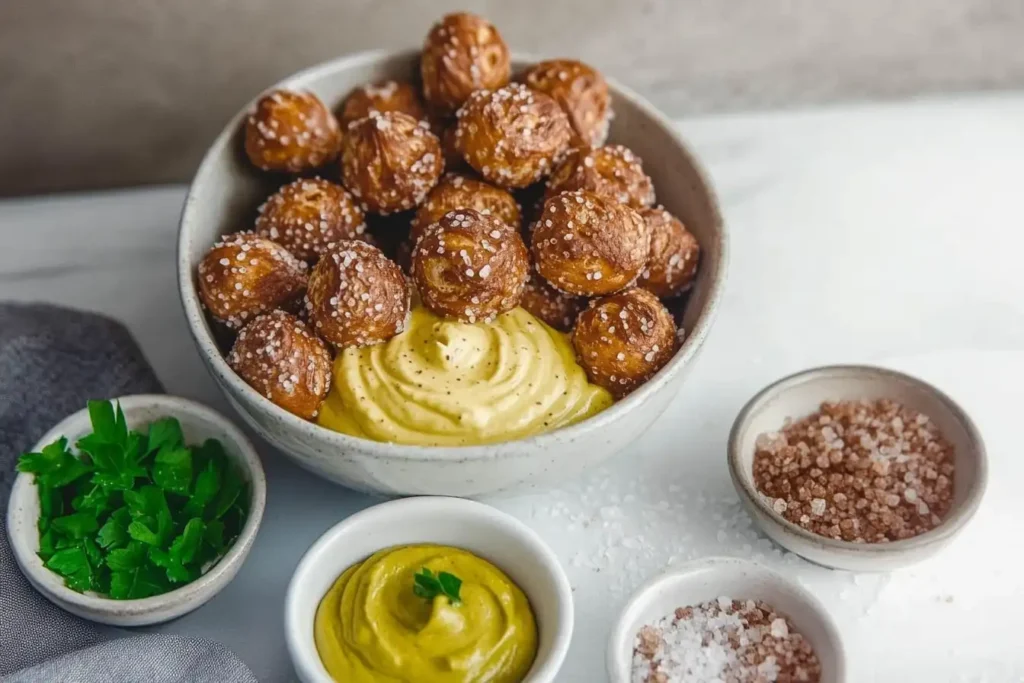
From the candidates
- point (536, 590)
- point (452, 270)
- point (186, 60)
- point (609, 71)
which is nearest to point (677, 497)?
point (536, 590)

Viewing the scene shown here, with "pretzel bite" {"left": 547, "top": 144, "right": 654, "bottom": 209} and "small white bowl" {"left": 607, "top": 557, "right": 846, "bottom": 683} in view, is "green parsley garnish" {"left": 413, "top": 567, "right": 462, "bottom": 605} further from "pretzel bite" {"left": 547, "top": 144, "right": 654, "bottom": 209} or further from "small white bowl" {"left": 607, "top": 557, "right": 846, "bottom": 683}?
"pretzel bite" {"left": 547, "top": 144, "right": 654, "bottom": 209}

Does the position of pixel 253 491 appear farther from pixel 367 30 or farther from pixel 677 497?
pixel 367 30

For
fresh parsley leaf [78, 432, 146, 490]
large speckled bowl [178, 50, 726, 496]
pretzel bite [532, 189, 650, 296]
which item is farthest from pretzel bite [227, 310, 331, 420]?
pretzel bite [532, 189, 650, 296]

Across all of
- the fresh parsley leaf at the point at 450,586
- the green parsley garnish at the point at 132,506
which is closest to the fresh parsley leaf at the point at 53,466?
the green parsley garnish at the point at 132,506

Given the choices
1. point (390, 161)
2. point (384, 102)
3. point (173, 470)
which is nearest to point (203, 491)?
point (173, 470)

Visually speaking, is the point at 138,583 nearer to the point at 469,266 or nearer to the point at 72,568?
the point at 72,568
